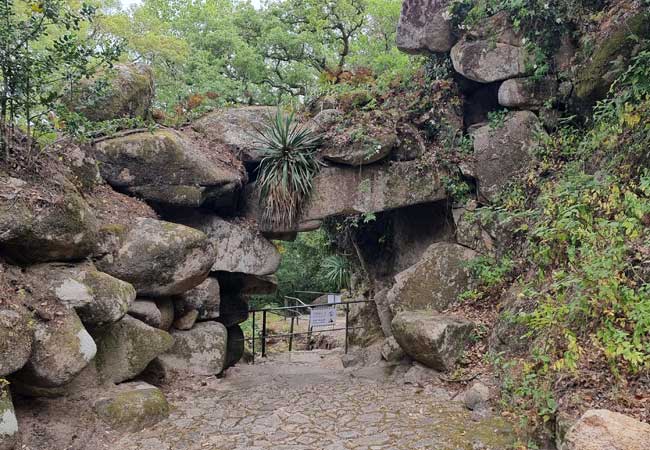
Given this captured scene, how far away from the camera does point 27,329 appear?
11.6 feet

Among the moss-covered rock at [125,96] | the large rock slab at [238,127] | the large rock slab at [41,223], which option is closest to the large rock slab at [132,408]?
the large rock slab at [41,223]

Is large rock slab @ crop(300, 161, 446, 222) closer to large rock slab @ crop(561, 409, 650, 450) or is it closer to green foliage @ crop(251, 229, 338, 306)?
large rock slab @ crop(561, 409, 650, 450)

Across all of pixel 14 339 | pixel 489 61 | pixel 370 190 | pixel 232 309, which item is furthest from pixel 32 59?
pixel 489 61

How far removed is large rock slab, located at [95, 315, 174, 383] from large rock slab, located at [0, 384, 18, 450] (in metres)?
1.22

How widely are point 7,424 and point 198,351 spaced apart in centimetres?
294

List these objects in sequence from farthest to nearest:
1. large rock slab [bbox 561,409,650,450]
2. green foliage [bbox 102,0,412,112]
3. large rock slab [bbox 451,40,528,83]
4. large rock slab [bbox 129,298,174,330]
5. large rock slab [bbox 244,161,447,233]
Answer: green foliage [bbox 102,0,412,112] → large rock slab [bbox 244,161,447,233] → large rock slab [bbox 451,40,528,83] → large rock slab [bbox 129,298,174,330] → large rock slab [bbox 561,409,650,450]

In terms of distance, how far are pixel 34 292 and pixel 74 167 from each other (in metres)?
1.96

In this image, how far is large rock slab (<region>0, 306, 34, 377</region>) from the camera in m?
3.30

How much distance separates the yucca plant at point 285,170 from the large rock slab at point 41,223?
9.36 ft

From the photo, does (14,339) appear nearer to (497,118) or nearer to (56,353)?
(56,353)

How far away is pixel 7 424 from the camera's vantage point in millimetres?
3295

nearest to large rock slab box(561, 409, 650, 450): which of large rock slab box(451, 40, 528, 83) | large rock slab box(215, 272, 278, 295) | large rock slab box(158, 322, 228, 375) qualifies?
large rock slab box(158, 322, 228, 375)

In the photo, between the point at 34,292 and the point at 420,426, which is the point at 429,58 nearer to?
the point at 420,426

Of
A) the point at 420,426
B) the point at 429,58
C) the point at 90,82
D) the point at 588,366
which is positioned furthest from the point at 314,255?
the point at 588,366
